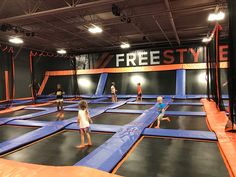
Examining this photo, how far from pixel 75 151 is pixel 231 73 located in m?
3.10

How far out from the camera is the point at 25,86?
1320cm

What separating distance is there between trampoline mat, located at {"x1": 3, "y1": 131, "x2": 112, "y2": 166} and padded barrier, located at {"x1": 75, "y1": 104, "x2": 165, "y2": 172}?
27 cm

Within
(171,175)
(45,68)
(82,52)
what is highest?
(82,52)

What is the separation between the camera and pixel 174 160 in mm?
2857

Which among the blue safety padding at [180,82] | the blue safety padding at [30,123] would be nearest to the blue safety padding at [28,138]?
the blue safety padding at [30,123]

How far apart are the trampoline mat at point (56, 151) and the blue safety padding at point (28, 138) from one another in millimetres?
160

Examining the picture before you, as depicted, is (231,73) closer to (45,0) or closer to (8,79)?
(45,0)

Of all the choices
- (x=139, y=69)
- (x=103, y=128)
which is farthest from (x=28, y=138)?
(x=139, y=69)

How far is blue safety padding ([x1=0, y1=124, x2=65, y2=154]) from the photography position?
11.6 feet

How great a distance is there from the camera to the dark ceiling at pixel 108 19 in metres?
6.54

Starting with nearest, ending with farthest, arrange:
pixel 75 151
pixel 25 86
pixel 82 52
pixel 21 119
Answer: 1. pixel 75 151
2. pixel 21 119
3. pixel 25 86
4. pixel 82 52

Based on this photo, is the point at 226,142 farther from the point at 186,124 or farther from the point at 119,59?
the point at 119,59

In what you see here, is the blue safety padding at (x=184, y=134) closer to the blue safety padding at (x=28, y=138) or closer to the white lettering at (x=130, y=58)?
the blue safety padding at (x=28, y=138)

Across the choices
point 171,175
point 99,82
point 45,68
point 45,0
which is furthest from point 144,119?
point 45,68
